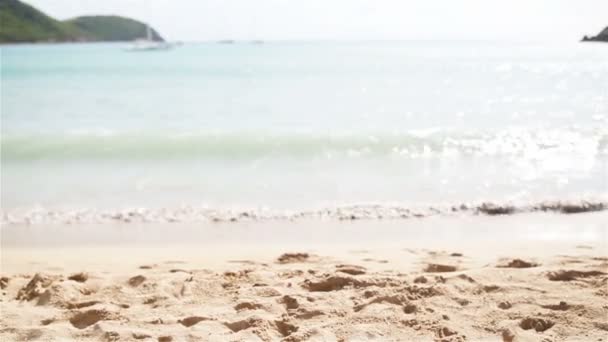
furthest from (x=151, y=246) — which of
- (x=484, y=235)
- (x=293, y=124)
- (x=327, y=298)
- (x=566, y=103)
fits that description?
(x=566, y=103)

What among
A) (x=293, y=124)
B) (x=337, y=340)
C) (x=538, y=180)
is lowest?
(x=337, y=340)

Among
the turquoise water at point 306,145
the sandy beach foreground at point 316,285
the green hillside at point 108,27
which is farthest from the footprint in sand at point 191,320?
the green hillside at point 108,27

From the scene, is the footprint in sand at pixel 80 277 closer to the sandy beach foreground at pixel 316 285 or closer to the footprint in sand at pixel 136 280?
the sandy beach foreground at pixel 316 285

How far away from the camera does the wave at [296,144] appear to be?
8.67 m

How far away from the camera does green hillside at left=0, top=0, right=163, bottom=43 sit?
45.0 metres

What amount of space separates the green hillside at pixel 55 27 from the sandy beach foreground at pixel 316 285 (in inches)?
1472

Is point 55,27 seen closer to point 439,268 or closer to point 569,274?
point 439,268

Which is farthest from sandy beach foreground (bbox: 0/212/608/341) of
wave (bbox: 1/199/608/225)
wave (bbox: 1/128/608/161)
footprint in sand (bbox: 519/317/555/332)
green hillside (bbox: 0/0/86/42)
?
green hillside (bbox: 0/0/86/42)

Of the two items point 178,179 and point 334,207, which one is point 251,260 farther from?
point 178,179

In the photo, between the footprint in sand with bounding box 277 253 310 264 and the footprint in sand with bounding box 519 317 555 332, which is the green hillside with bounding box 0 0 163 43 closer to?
the footprint in sand with bounding box 277 253 310 264

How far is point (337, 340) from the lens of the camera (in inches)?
109

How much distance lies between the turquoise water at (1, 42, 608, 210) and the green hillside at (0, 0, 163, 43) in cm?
2871

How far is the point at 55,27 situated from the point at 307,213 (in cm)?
6756

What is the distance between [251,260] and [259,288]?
85 centimetres
